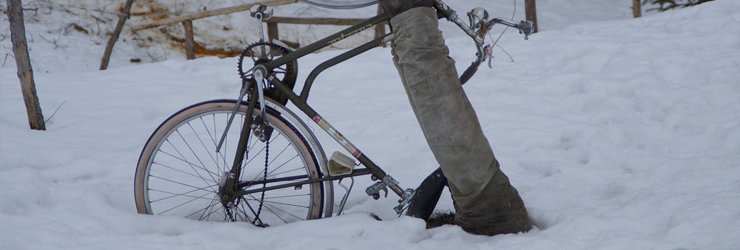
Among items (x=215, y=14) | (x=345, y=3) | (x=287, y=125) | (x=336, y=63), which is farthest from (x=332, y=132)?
(x=215, y=14)

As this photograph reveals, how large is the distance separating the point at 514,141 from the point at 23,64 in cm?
327

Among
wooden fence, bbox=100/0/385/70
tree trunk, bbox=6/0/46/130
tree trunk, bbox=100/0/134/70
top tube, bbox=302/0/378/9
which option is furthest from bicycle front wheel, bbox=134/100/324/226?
A: tree trunk, bbox=100/0/134/70

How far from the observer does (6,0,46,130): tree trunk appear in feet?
13.0

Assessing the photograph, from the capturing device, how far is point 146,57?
978 centimetres

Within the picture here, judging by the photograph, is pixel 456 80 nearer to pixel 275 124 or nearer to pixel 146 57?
pixel 275 124

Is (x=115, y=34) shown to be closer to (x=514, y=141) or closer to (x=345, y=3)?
(x=514, y=141)

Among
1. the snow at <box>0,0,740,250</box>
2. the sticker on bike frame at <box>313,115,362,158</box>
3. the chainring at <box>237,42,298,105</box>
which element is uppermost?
the chainring at <box>237,42,298,105</box>

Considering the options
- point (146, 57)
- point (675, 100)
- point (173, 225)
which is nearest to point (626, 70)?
point (675, 100)

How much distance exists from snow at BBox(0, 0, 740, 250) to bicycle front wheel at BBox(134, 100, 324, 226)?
0.13 metres

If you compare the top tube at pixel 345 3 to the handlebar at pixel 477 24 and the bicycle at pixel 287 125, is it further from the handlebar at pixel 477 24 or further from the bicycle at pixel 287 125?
the handlebar at pixel 477 24

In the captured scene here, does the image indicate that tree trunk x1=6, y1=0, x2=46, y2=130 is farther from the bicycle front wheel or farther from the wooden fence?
the wooden fence

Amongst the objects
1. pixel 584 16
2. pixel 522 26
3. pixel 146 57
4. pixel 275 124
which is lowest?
pixel 584 16

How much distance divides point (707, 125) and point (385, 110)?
6.90 ft

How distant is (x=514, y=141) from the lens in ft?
12.4
